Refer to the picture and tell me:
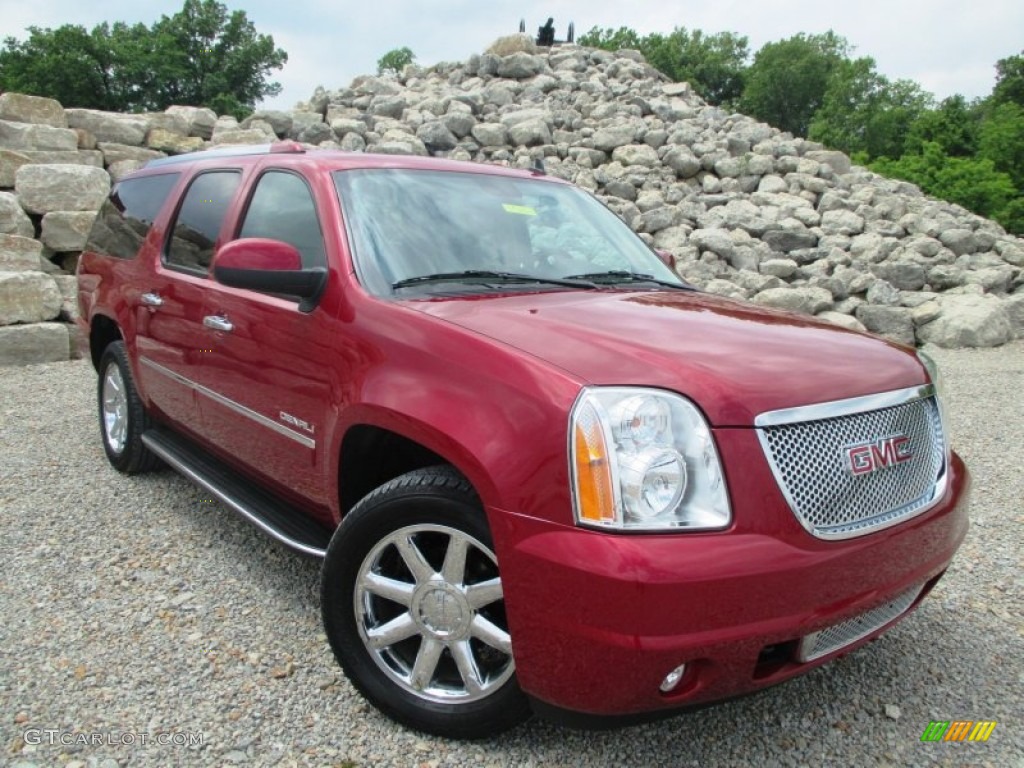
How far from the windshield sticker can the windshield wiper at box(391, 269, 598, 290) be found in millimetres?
487

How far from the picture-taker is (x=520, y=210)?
3.41 meters

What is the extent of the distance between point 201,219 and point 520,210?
1612mm

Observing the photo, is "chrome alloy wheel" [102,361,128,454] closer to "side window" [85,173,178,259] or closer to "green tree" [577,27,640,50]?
"side window" [85,173,178,259]

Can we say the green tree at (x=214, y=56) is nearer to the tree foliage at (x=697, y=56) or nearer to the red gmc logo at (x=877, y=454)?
the tree foliage at (x=697, y=56)

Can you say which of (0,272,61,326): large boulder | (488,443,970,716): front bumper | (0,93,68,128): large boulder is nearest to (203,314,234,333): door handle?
(488,443,970,716): front bumper

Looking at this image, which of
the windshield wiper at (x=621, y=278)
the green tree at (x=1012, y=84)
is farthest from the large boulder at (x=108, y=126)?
the green tree at (x=1012, y=84)

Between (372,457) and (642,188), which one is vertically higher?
(642,188)

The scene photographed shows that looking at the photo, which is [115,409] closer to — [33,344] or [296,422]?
[296,422]

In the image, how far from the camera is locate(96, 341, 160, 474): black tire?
4.41 metres

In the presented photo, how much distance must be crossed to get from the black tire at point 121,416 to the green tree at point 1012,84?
5869 cm

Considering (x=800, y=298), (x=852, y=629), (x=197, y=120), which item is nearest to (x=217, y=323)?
A: (x=852, y=629)

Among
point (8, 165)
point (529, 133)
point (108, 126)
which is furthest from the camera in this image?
point (529, 133)

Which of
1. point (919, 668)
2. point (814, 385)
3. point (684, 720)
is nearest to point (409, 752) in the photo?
point (684, 720)

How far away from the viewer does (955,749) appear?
7.83 ft
